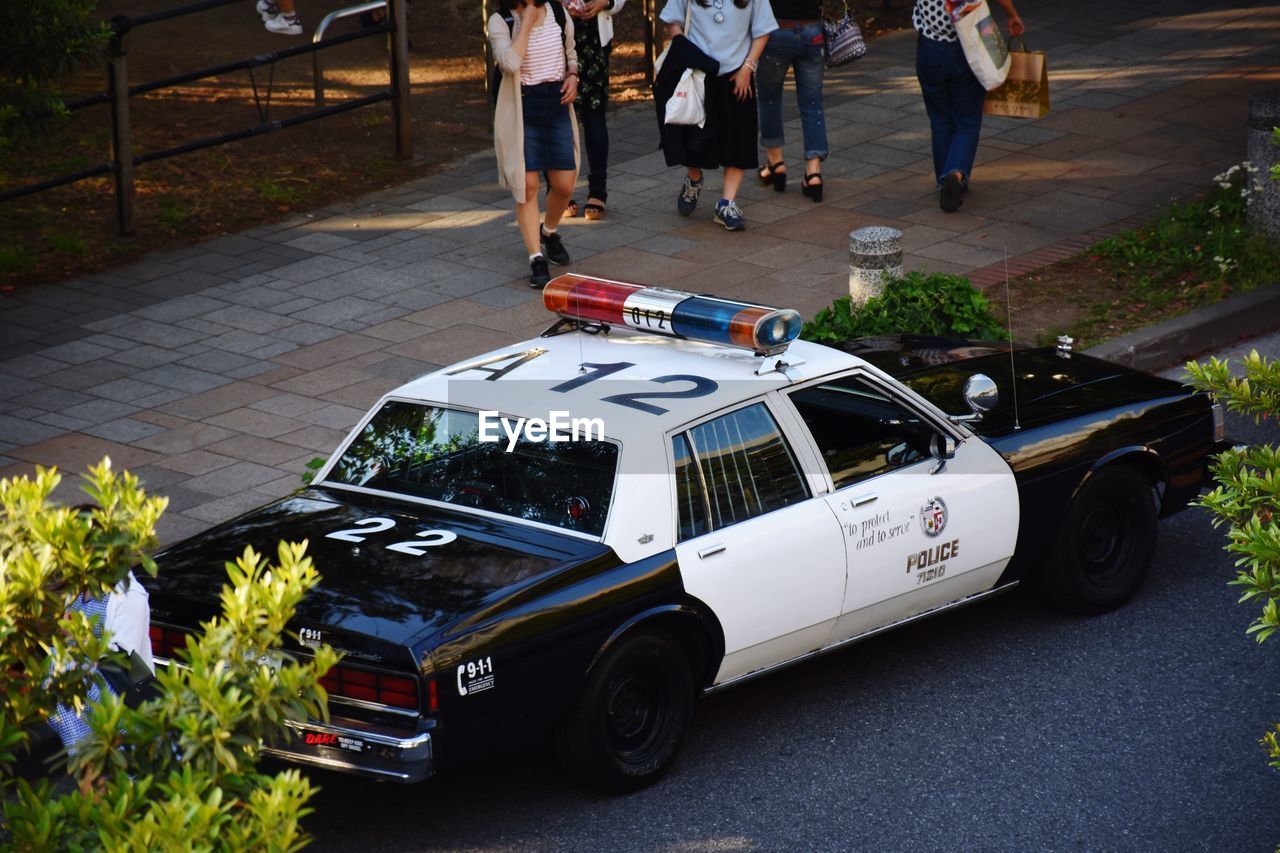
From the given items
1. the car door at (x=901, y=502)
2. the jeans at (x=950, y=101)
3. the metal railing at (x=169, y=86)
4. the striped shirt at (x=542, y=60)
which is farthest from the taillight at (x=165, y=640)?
the jeans at (x=950, y=101)

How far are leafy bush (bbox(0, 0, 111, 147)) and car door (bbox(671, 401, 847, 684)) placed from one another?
530 centimetres

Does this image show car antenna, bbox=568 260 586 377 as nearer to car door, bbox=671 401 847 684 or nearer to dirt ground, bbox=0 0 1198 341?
car door, bbox=671 401 847 684

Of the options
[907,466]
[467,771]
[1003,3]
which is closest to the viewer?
[467,771]

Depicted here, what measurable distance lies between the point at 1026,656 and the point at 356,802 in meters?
2.79

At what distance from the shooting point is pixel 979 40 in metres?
12.0

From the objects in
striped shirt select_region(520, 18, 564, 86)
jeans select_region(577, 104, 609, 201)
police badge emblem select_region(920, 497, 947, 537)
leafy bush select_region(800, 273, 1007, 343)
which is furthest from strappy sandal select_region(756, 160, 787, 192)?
police badge emblem select_region(920, 497, 947, 537)

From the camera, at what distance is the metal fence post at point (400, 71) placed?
44.3ft

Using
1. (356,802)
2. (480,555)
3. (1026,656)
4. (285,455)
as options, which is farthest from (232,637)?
(285,455)

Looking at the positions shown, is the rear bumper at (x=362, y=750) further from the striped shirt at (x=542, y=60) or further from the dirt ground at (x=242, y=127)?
the dirt ground at (x=242, y=127)

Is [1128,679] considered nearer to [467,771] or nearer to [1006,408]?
[1006,408]

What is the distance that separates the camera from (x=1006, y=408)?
23.3 feet

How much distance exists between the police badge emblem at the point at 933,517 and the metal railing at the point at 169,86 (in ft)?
22.7

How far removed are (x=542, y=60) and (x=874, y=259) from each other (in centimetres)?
266

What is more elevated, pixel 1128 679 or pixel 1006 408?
pixel 1006 408
